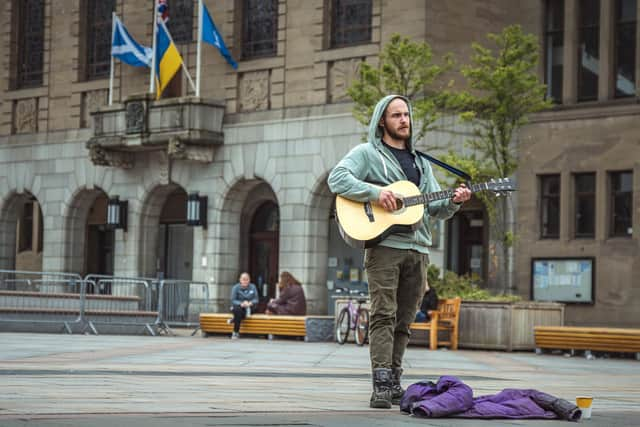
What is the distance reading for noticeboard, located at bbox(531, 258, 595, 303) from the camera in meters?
30.4

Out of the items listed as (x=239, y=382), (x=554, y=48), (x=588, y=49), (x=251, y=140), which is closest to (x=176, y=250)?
(x=251, y=140)

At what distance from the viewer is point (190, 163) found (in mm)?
37062

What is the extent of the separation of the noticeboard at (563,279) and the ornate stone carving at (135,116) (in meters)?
11.7

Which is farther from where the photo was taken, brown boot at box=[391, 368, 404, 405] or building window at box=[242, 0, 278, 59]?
building window at box=[242, 0, 278, 59]

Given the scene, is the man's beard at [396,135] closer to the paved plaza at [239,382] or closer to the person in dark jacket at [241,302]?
the paved plaza at [239,382]

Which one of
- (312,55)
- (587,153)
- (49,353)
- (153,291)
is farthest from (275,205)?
(49,353)

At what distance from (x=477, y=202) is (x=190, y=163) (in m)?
8.62

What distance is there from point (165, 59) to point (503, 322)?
1557cm

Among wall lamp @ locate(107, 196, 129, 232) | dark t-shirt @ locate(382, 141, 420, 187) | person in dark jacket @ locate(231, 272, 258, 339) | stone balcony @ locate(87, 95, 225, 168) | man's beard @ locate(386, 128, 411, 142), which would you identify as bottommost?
person in dark jacket @ locate(231, 272, 258, 339)

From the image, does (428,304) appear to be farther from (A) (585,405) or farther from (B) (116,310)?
(A) (585,405)

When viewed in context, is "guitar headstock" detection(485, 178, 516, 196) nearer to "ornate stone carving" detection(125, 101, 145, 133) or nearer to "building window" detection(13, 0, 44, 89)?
"ornate stone carving" detection(125, 101, 145, 133)

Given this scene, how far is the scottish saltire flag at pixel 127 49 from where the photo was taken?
37188mm

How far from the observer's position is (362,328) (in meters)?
24.7

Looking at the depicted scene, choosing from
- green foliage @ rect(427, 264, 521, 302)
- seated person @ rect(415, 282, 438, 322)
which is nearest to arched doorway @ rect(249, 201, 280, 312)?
green foliage @ rect(427, 264, 521, 302)
